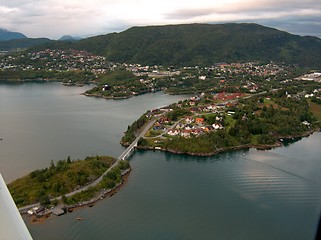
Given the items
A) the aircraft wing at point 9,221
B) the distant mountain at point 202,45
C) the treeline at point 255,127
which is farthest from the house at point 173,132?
the distant mountain at point 202,45

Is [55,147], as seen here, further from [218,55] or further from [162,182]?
[218,55]

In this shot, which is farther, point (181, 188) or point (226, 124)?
point (226, 124)

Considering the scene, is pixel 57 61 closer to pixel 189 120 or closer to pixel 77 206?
pixel 189 120

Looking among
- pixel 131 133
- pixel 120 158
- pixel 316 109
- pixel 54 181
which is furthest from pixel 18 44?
pixel 54 181

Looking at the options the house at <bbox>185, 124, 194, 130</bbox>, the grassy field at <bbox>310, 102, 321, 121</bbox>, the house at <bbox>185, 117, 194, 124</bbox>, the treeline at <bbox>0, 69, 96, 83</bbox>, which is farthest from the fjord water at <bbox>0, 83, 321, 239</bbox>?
the treeline at <bbox>0, 69, 96, 83</bbox>

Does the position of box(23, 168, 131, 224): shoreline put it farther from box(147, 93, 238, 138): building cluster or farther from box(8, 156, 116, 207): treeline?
box(147, 93, 238, 138): building cluster

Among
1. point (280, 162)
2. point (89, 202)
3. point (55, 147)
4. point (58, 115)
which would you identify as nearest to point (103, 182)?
point (89, 202)

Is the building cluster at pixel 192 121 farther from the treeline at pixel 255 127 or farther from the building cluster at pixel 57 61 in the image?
the building cluster at pixel 57 61
